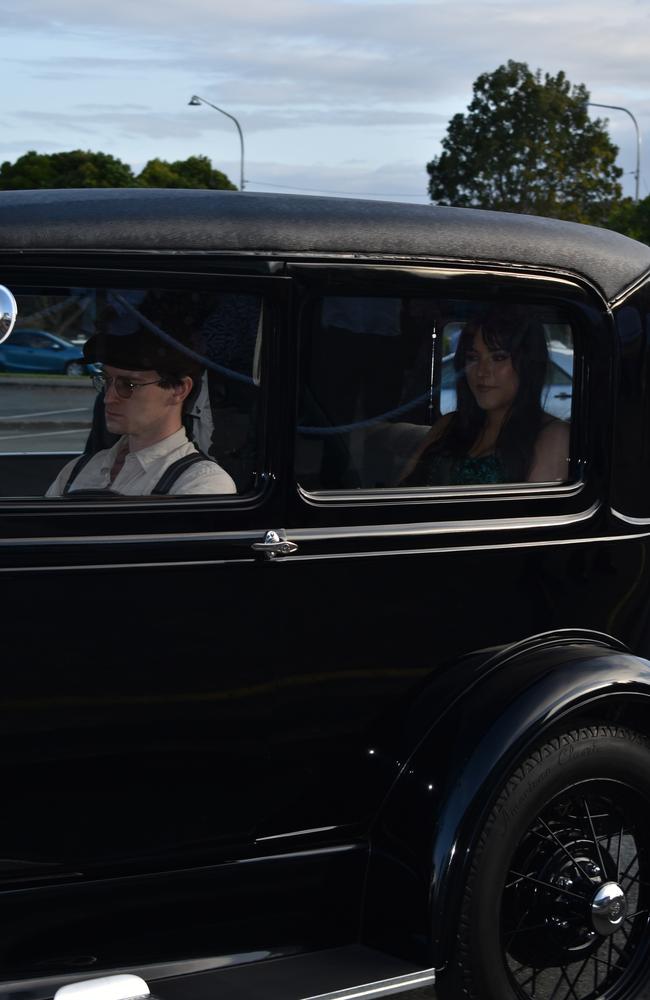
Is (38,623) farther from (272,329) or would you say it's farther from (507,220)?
(507,220)

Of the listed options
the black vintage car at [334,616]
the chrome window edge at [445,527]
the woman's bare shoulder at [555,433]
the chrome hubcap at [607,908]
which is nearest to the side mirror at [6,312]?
the black vintage car at [334,616]

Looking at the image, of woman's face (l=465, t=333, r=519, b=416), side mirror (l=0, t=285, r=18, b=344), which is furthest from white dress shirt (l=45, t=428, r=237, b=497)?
woman's face (l=465, t=333, r=519, b=416)

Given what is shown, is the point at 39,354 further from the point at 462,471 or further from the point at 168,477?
the point at 462,471

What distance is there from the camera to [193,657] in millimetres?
2449

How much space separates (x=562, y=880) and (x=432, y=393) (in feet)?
3.49

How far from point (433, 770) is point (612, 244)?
127 cm

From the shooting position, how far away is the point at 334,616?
2590 millimetres

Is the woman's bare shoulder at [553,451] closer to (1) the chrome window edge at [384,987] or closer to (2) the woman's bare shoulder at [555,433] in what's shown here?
(2) the woman's bare shoulder at [555,433]

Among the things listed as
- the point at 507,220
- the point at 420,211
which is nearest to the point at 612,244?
the point at 507,220

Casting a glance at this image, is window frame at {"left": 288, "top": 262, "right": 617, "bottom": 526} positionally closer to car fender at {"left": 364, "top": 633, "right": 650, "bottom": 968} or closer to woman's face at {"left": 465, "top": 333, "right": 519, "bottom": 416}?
woman's face at {"left": 465, "top": 333, "right": 519, "bottom": 416}

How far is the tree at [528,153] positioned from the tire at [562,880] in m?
54.3

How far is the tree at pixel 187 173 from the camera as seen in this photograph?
71.6 meters

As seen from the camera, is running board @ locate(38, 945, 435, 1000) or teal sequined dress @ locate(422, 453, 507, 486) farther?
teal sequined dress @ locate(422, 453, 507, 486)

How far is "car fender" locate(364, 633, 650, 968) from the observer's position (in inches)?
101
